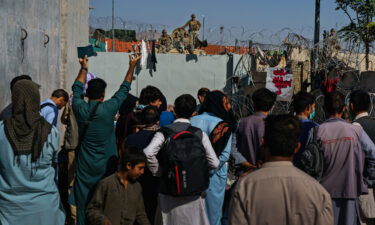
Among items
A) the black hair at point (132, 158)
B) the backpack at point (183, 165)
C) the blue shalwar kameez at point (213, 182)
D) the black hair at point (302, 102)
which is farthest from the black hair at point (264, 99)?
the black hair at point (132, 158)

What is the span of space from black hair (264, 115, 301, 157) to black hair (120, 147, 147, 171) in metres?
1.52

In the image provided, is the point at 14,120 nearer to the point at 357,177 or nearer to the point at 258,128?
the point at 258,128

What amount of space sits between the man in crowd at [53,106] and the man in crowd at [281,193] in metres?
3.11

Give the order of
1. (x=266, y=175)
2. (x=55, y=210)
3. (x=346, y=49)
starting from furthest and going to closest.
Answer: (x=346, y=49) → (x=55, y=210) → (x=266, y=175)

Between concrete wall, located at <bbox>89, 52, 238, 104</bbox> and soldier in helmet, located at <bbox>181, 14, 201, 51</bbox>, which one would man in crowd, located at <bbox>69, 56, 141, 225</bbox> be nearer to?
concrete wall, located at <bbox>89, 52, 238, 104</bbox>

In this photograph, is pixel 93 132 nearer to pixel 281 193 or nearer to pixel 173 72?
pixel 281 193

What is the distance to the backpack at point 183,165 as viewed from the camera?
3.65 metres

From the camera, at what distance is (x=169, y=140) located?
3.77 m

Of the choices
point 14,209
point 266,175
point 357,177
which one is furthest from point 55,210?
point 357,177

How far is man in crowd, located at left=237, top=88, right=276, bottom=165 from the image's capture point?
4.42m

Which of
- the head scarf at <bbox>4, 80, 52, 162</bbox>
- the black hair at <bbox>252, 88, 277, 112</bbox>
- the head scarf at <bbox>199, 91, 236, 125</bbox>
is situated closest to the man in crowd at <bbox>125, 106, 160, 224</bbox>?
the head scarf at <bbox>199, 91, 236, 125</bbox>

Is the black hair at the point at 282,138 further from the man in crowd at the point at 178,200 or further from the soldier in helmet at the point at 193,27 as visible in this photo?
the soldier in helmet at the point at 193,27

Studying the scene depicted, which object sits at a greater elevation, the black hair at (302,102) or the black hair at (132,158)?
the black hair at (302,102)

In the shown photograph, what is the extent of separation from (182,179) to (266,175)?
1370mm
